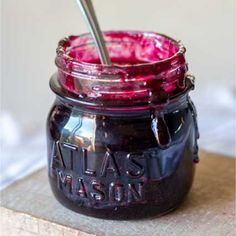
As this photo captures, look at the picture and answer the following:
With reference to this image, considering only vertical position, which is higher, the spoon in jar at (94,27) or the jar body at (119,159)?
the spoon in jar at (94,27)

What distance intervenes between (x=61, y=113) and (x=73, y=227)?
0.09 metres

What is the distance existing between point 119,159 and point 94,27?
109 millimetres

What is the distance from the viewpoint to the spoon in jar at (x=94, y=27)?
0.49 meters

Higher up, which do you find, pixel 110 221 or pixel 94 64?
Answer: pixel 94 64

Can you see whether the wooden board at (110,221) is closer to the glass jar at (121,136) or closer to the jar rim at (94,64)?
the glass jar at (121,136)

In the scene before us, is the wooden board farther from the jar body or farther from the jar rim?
the jar rim

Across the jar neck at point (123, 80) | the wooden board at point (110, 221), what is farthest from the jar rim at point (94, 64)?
the wooden board at point (110, 221)

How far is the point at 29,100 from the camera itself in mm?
846

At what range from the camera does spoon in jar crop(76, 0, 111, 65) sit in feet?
1.62

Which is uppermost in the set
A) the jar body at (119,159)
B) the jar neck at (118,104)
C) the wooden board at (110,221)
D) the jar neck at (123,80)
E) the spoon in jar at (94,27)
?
the spoon in jar at (94,27)

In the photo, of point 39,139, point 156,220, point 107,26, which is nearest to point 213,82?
point 107,26

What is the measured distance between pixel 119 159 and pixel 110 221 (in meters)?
0.06

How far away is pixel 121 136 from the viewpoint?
0.46 m

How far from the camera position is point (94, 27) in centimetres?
50
